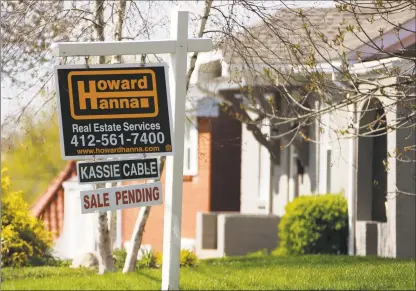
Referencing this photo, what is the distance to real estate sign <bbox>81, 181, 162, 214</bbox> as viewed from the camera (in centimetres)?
1128

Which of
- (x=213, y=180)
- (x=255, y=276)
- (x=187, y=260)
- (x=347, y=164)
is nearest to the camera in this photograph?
(x=255, y=276)

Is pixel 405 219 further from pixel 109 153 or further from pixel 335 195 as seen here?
pixel 109 153

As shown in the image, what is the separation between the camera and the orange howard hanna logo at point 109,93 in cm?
1141

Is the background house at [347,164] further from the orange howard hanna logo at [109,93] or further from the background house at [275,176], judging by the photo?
the orange howard hanna logo at [109,93]

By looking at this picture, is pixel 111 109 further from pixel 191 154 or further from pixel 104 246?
pixel 191 154

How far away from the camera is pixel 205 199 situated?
29531mm

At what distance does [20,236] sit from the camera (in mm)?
22031

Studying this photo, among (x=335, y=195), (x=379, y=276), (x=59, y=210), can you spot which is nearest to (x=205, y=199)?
(x=335, y=195)

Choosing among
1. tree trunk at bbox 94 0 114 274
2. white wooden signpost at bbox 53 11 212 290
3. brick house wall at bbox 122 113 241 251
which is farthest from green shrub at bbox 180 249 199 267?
brick house wall at bbox 122 113 241 251

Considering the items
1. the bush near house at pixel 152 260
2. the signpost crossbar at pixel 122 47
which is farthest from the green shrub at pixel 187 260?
the signpost crossbar at pixel 122 47

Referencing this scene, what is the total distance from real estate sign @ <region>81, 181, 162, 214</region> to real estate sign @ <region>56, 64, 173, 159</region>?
355mm

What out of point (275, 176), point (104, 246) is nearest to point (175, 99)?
point (104, 246)

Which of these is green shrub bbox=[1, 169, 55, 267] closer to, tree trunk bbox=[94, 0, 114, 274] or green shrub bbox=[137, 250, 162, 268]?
green shrub bbox=[137, 250, 162, 268]

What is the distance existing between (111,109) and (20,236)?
36.2 ft
